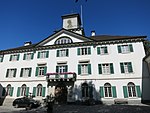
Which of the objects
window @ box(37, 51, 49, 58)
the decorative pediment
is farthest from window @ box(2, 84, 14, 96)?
the decorative pediment

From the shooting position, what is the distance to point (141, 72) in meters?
18.6

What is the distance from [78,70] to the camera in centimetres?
2062

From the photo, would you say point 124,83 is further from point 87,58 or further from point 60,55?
point 60,55

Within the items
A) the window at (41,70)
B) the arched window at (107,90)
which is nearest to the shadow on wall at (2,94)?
the window at (41,70)

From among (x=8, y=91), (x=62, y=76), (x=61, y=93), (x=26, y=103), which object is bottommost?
(x=26, y=103)

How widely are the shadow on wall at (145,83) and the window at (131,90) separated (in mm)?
717

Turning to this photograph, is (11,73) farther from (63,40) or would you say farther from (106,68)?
(106,68)

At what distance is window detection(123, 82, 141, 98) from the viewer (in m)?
17.9

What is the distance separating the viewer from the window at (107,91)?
1844cm

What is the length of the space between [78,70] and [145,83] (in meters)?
10.1

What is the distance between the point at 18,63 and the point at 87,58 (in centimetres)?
1324

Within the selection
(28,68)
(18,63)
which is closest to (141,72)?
(28,68)

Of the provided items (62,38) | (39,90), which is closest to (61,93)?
(39,90)

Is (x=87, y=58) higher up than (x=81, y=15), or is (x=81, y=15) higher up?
(x=81, y=15)
